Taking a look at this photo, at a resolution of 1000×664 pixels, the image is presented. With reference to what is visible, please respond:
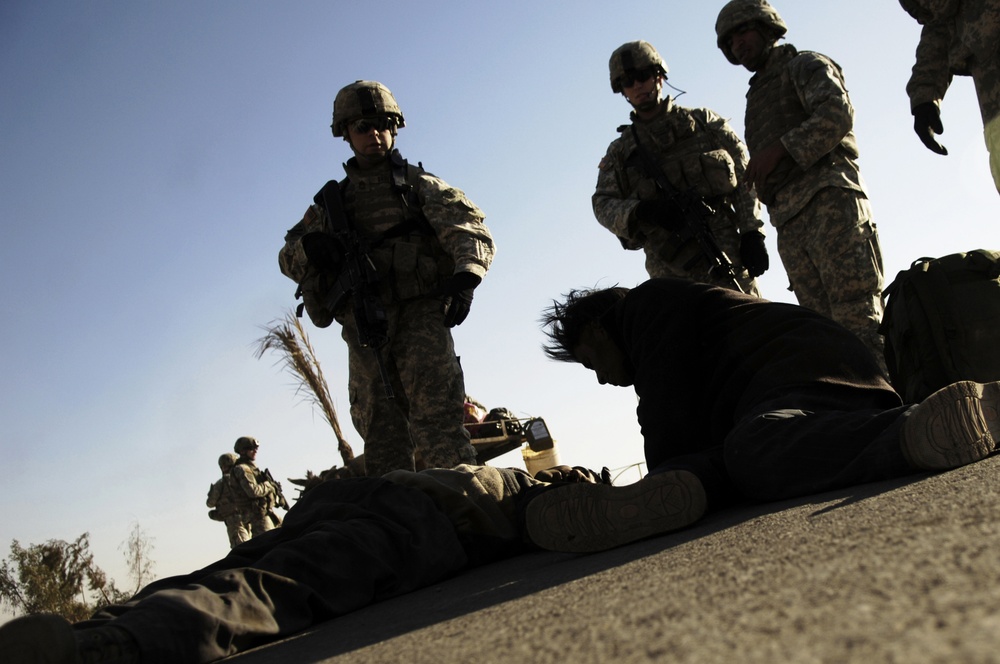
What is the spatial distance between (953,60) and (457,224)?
280 centimetres

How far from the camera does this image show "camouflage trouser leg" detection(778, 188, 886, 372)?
4691 millimetres

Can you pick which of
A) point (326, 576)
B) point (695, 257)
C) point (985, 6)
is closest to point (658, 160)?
point (695, 257)

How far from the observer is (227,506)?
1512cm

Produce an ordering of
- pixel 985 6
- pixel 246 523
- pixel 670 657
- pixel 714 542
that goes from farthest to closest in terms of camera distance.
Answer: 1. pixel 246 523
2. pixel 985 6
3. pixel 714 542
4. pixel 670 657

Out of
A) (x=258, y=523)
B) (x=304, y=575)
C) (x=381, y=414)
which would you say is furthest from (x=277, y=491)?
(x=304, y=575)

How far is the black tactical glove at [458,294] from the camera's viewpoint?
16.1 ft

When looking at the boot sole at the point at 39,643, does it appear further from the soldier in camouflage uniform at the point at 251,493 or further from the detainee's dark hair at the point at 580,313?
the soldier in camouflage uniform at the point at 251,493

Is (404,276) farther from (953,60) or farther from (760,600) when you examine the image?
(760,600)

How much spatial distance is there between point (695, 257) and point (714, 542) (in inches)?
148

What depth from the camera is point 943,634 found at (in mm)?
809

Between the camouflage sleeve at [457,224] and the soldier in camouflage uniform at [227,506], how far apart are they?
11.1 m

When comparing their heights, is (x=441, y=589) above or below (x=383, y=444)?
below

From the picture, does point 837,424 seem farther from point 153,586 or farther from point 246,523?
point 246,523

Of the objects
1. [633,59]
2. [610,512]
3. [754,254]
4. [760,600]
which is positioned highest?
[633,59]
